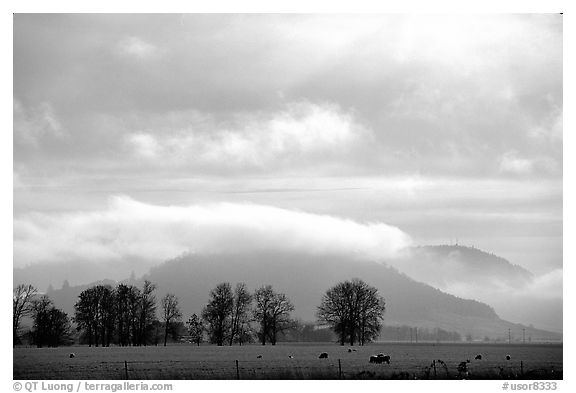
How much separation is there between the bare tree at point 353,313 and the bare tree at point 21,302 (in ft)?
72.8

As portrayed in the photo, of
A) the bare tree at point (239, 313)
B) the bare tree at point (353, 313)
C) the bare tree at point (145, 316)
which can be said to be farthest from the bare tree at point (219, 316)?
the bare tree at point (353, 313)

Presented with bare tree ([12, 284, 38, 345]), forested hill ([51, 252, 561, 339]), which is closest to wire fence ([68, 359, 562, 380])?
bare tree ([12, 284, 38, 345])

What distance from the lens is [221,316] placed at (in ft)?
184

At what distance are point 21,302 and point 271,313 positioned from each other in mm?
19725

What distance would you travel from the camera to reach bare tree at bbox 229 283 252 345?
55.4m

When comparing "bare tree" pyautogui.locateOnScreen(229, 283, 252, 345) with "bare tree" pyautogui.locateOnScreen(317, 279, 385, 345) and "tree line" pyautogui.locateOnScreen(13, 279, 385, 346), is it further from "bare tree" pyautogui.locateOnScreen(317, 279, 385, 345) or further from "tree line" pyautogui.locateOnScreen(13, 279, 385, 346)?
"bare tree" pyautogui.locateOnScreen(317, 279, 385, 345)

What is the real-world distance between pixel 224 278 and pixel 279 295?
12800 centimetres

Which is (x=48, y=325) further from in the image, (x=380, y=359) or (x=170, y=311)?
(x=380, y=359)

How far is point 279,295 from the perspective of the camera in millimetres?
58094

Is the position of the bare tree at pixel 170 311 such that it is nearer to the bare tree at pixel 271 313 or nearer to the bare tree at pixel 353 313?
the bare tree at pixel 271 313

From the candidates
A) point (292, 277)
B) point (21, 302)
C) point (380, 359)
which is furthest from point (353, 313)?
point (292, 277)
